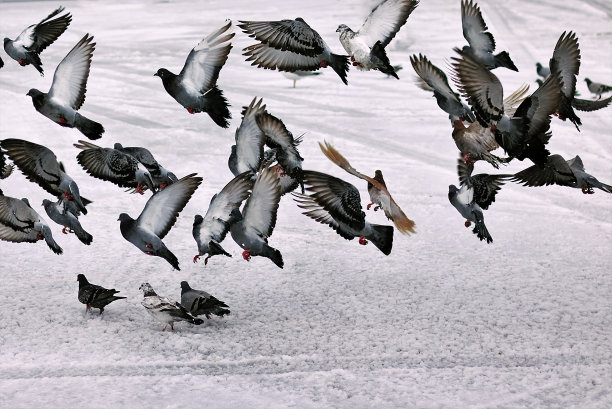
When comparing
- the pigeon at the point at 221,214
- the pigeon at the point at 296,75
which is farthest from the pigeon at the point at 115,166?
the pigeon at the point at 296,75

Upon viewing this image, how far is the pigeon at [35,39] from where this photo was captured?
552cm

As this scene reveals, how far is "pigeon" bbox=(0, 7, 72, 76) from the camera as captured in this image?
5.52m

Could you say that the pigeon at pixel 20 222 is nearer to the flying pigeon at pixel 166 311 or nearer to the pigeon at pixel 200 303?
the flying pigeon at pixel 166 311

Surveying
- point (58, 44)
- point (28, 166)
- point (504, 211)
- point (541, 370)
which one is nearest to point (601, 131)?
A: point (504, 211)

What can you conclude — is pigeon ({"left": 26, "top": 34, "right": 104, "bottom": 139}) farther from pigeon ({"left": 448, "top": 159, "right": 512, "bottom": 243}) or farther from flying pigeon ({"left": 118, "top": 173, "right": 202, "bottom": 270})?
pigeon ({"left": 448, "top": 159, "right": 512, "bottom": 243})

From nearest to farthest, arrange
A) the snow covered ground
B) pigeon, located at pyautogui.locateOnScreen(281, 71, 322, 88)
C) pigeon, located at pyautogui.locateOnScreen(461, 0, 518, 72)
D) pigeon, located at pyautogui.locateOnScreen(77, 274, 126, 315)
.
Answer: pigeon, located at pyautogui.locateOnScreen(461, 0, 518, 72) < the snow covered ground < pigeon, located at pyautogui.locateOnScreen(77, 274, 126, 315) < pigeon, located at pyautogui.locateOnScreen(281, 71, 322, 88)

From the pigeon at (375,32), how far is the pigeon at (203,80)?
76 cm

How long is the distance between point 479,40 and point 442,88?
2.14 ft

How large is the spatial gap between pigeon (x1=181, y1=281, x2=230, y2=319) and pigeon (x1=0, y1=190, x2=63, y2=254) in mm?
1003

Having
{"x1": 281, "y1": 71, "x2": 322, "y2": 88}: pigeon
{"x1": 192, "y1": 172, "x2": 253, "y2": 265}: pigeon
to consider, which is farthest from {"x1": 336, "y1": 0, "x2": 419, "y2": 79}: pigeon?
{"x1": 281, "y1": 71, "x2": 322, "y2": 88}: pigeon

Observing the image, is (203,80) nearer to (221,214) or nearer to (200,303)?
(221,214)

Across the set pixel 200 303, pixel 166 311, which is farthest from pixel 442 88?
pixel 166 311

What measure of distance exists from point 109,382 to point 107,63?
10.8 m

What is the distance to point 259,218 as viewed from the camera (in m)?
5.02
